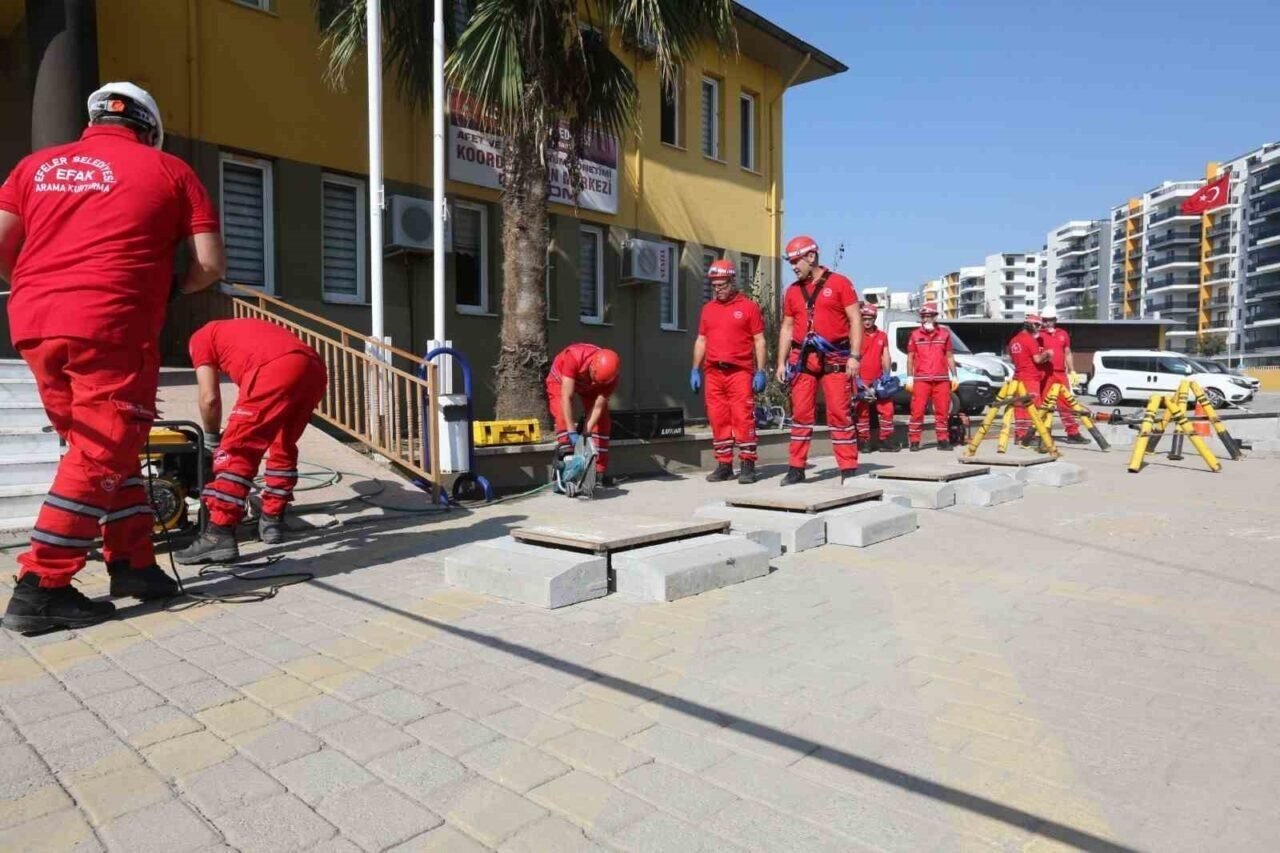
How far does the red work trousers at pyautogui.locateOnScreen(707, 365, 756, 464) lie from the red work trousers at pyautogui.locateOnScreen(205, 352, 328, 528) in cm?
402

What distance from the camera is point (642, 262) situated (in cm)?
1506

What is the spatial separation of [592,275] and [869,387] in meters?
5.18

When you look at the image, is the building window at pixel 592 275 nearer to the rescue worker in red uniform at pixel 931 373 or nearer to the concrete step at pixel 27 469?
the rescue worker in red uniform at pixel 931 373

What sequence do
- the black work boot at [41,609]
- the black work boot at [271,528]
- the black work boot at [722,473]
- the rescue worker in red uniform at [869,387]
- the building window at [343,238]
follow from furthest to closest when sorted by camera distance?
the rescue worker in red uniform at [869,387] < the building window at [343,238] < the black work boot at [722,473] < the black work boot at [271,528] < the black work boot at [41,609]

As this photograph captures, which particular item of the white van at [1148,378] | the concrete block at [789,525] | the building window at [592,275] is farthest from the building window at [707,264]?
the white van at [1148,378]

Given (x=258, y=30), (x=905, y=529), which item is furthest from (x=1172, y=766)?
(x=258, y=30)

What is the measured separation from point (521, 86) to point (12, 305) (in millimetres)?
6648

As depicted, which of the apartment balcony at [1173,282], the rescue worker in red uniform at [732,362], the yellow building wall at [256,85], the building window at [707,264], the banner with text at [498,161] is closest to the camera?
the rescue worker in red uniform at [732,362]

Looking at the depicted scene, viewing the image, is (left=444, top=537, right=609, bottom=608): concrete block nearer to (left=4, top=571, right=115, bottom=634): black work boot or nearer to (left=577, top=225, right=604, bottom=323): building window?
(left=4, top=571, right=115, bottom=634): black work boot

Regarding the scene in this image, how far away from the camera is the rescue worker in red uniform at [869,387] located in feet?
40.6

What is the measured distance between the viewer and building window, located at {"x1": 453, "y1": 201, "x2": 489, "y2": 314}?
1284cm

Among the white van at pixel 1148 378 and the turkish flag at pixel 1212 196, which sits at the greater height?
the turkish flag at pixel 1212 196

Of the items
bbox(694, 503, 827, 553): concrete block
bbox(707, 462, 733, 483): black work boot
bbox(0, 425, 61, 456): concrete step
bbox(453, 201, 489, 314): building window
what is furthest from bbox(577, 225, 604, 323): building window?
bbox(0, 425, 61, 456): concrete step

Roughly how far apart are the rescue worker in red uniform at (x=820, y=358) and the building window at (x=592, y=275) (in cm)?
745
